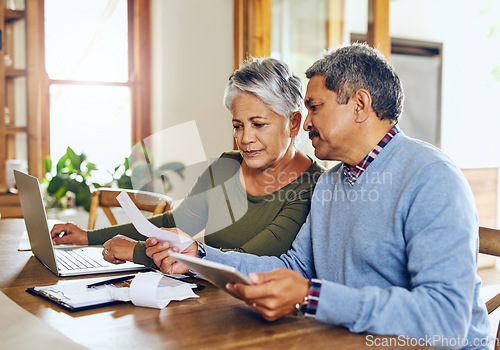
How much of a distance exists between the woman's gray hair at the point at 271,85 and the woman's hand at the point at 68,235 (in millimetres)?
745

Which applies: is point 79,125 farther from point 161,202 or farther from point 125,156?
point 161,202

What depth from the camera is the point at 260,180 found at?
1836 mm

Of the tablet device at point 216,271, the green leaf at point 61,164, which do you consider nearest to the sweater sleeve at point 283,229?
the tablet device at point 216,271

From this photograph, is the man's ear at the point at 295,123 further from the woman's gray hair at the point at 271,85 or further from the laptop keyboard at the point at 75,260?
the laptop keyboard at the point at 75,260

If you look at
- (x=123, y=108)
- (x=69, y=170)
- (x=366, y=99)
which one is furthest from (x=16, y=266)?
(x=123, y=108)

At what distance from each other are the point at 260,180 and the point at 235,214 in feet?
0.49

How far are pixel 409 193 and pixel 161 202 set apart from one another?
4.43 ft

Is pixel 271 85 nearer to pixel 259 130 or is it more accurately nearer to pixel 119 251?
pixel 259 130

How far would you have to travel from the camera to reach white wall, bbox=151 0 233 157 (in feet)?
13.3

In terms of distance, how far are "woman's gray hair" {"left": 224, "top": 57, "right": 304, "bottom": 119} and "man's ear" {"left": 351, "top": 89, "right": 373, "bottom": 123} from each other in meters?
0.41

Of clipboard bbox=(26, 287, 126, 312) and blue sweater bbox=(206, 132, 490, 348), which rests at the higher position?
blue sweater bbox=(206, 132, 490, 348)

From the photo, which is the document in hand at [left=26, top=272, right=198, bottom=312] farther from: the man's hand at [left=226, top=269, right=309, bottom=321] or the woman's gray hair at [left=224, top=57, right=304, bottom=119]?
the woman's gray hair at [left=224, top=57, right=304, bottom=119]

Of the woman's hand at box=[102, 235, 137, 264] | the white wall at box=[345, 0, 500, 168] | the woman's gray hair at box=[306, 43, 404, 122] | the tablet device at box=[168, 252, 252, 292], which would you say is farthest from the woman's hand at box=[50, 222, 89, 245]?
the white wall at box=[345, 0, 500, 168]

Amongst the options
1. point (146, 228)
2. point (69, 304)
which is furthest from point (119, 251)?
point (69, 304)
